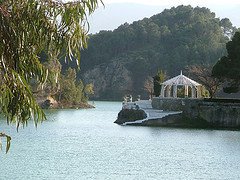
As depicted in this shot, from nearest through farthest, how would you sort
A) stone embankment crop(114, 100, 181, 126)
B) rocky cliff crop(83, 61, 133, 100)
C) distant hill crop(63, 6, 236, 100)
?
1. stone embankment crop(114, 100, 181, 126)
2. distant hill crop(63, 6, 236, 100)
3. rocky cliff crop(83, 61, 133, 100)

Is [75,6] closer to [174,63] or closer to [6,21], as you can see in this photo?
[6,21]

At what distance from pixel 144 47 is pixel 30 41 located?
5227 inches

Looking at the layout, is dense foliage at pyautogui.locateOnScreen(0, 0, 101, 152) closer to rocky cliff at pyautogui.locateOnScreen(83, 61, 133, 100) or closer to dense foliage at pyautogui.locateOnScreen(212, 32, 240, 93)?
dense foliage at pyautogui.locateOnScreen(212, 32, 240, 93)

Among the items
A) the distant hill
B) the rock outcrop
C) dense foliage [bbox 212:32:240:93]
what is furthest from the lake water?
the distant hill

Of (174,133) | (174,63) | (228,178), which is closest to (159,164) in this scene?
(228,178)

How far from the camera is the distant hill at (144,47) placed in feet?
415

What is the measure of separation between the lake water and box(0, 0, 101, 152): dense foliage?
40.4 feet

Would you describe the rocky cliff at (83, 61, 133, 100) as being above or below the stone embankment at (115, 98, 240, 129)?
above

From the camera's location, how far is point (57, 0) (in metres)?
5.85

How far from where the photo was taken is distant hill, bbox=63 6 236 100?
415 feet

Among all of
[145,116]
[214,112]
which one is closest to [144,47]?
[145,116]

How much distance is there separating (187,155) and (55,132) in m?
13.5

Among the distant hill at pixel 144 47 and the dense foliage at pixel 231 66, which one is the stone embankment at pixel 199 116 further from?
the distant hill at pixel 144 47

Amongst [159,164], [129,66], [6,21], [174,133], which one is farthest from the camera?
[129,66]
